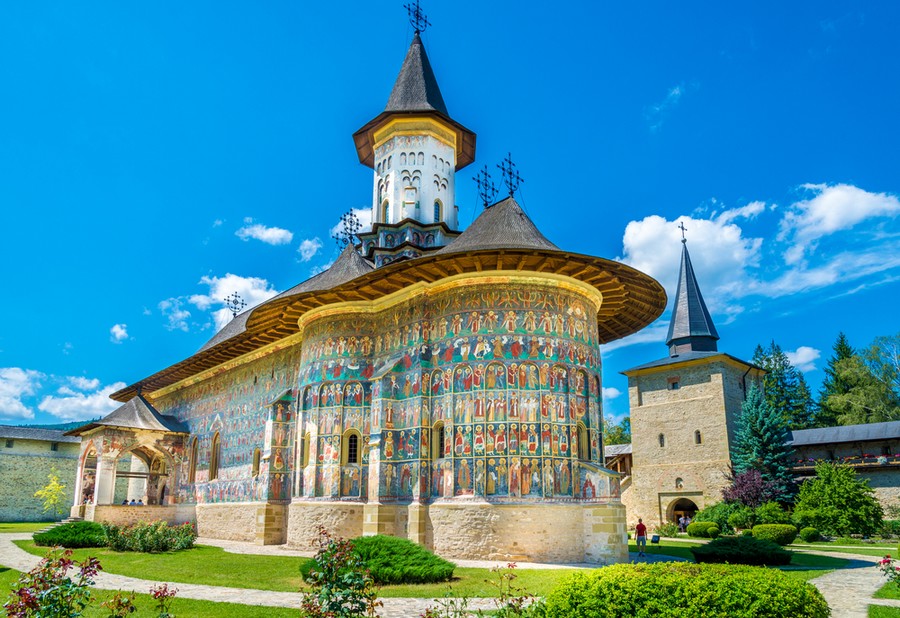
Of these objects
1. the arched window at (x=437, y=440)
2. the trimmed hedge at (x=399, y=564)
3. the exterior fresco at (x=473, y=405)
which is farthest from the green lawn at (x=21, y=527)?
the trimmed hedge at (x=399, y=564)

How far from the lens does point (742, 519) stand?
27438mm

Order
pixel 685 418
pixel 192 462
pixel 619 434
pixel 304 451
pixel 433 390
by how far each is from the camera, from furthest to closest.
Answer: pixel 619 434
pixel 685 418
pixel 192 462
pixel 304 451
pixel 433 390

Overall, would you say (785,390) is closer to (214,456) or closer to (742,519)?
(742,519)

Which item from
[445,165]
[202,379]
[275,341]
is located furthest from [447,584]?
[202,379]

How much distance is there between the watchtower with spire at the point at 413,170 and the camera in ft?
78.5

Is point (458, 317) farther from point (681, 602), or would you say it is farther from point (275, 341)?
point (681, 602)

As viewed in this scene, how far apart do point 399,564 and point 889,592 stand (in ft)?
25.4

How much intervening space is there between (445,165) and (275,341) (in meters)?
8.92

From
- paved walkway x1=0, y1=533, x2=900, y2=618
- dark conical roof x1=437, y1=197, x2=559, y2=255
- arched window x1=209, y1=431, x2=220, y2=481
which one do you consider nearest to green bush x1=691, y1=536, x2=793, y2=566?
paved walkway x1=0, y1=533, x2=900, y2=618

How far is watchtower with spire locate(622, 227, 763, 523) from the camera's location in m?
32.8

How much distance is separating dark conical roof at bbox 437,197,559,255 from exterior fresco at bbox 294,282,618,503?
Answer: 42.1 inches

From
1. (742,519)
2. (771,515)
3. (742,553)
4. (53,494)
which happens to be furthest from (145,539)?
(53,494)

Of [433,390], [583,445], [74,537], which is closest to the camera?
[583,445]

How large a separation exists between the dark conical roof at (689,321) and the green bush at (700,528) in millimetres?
10444
